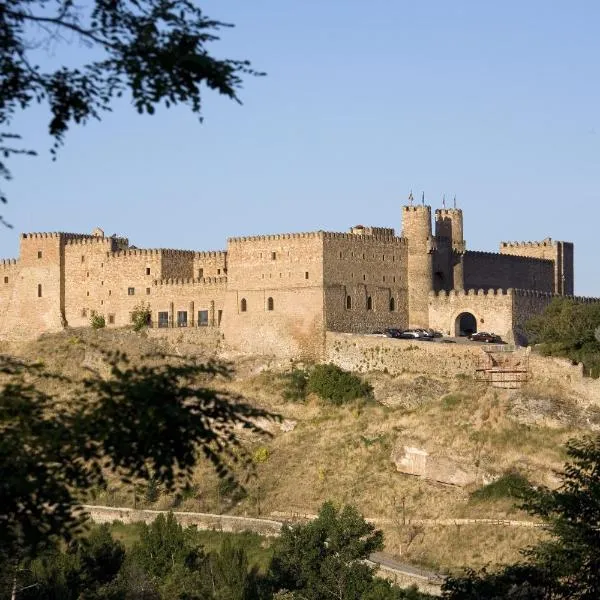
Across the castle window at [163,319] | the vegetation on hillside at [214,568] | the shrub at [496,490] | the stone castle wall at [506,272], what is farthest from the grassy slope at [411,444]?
the stone castle wall at [506,272]

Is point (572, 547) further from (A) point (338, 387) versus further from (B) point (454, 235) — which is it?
(B) point (454, 235)

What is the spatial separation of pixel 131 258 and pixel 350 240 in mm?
12288

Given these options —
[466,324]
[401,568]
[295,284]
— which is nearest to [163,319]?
[295,284]

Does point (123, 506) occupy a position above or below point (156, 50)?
below

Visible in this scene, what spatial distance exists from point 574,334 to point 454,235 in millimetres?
12286

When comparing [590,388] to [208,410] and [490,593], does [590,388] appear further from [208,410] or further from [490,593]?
[208,410]

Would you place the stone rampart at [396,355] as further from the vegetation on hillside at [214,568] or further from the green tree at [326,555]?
the green tree at [326,555]

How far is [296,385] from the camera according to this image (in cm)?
6006

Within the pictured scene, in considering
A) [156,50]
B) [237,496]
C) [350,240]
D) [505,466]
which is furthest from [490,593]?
[350,240]

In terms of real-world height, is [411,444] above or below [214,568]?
above

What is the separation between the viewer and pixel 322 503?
54.5 m

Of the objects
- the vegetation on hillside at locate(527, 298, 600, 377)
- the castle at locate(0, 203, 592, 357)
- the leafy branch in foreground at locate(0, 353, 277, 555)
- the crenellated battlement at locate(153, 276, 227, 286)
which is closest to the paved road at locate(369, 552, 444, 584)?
the vegetation on hillside at locate(527, 298, 600, 377)

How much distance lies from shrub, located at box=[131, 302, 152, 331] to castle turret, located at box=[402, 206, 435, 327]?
12.3 metres

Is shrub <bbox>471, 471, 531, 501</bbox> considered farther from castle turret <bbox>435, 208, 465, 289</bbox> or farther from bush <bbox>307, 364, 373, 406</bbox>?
castle turret <bbox>435, 208, 465, 289</bbox>
